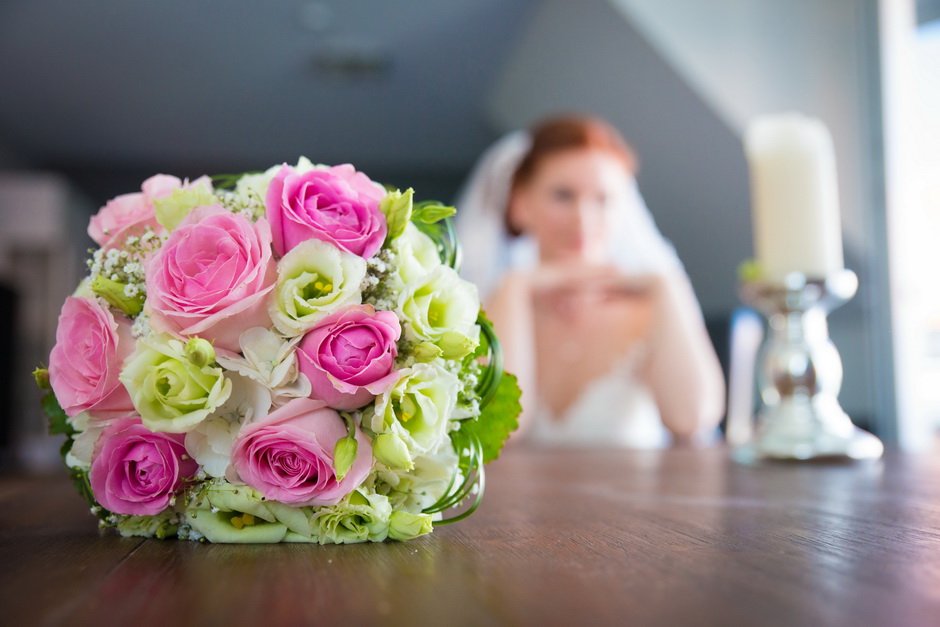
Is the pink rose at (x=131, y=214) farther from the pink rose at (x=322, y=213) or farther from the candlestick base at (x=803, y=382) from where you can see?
the candlestick base at (x=803, y=382)

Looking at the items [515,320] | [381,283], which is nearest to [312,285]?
[381,283]

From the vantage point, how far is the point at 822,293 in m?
0.99

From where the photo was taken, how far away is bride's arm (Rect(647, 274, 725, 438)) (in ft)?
6.56

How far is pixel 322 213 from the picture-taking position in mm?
427

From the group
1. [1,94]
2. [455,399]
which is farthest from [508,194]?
[1,94]

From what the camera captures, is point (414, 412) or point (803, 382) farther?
point (803, 382)

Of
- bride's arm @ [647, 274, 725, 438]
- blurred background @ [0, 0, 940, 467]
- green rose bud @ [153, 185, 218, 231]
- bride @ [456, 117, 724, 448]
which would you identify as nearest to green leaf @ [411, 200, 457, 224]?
green rose bud @ [153, 185, 218, 231]

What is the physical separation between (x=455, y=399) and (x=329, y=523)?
89mm

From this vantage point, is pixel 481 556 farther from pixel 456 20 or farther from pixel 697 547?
pixel 456 20

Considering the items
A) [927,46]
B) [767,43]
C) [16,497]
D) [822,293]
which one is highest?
[767,43]

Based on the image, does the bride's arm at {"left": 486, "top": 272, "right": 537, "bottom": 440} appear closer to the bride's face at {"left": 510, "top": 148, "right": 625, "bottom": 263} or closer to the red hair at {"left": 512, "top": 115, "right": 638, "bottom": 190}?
the bride's face at {"left": 510, "top": 148, "right": 625, "bottom": 263}

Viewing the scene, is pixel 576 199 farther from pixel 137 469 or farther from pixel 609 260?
pixel 137 469

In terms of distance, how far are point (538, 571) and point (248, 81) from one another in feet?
14.2

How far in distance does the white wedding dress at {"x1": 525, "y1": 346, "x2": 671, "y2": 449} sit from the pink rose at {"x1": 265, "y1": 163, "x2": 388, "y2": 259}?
175 centimetres
